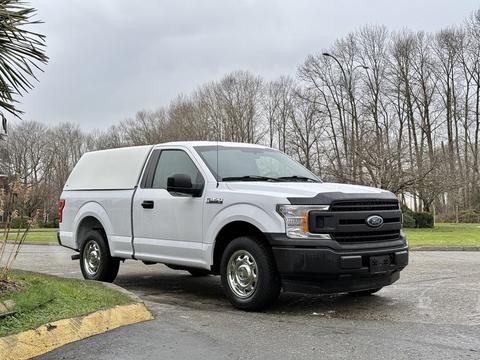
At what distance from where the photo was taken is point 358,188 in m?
6.96

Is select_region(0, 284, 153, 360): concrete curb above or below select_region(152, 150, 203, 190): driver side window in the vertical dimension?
below

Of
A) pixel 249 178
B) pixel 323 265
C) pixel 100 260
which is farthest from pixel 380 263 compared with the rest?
pixel 100 260

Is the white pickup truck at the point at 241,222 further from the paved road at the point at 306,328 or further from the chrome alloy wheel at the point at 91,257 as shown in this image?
the paved road at the point at 306,328

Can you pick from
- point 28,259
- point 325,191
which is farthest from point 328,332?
point 28,259

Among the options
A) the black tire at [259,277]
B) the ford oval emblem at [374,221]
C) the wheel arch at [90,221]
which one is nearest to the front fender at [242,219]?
the black tire at [259,277]

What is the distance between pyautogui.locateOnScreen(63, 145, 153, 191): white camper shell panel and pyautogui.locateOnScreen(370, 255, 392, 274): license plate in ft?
12.4

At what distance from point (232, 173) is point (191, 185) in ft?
1.85

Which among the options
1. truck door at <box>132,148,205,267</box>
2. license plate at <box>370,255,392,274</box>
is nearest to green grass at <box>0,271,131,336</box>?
truck door at <box>132,148,205,267</box>

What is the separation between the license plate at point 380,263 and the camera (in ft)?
21.2

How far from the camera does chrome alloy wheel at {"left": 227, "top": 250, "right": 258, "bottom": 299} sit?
21.6ft

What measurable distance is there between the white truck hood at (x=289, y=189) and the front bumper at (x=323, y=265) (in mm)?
519

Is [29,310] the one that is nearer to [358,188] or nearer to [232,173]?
[232,173]

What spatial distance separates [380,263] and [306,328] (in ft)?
4.39

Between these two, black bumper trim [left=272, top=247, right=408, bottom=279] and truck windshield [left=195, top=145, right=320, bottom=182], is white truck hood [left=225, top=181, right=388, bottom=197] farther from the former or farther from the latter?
A: black bumper trim [left=272, top=247, right=408, bottom=279]
